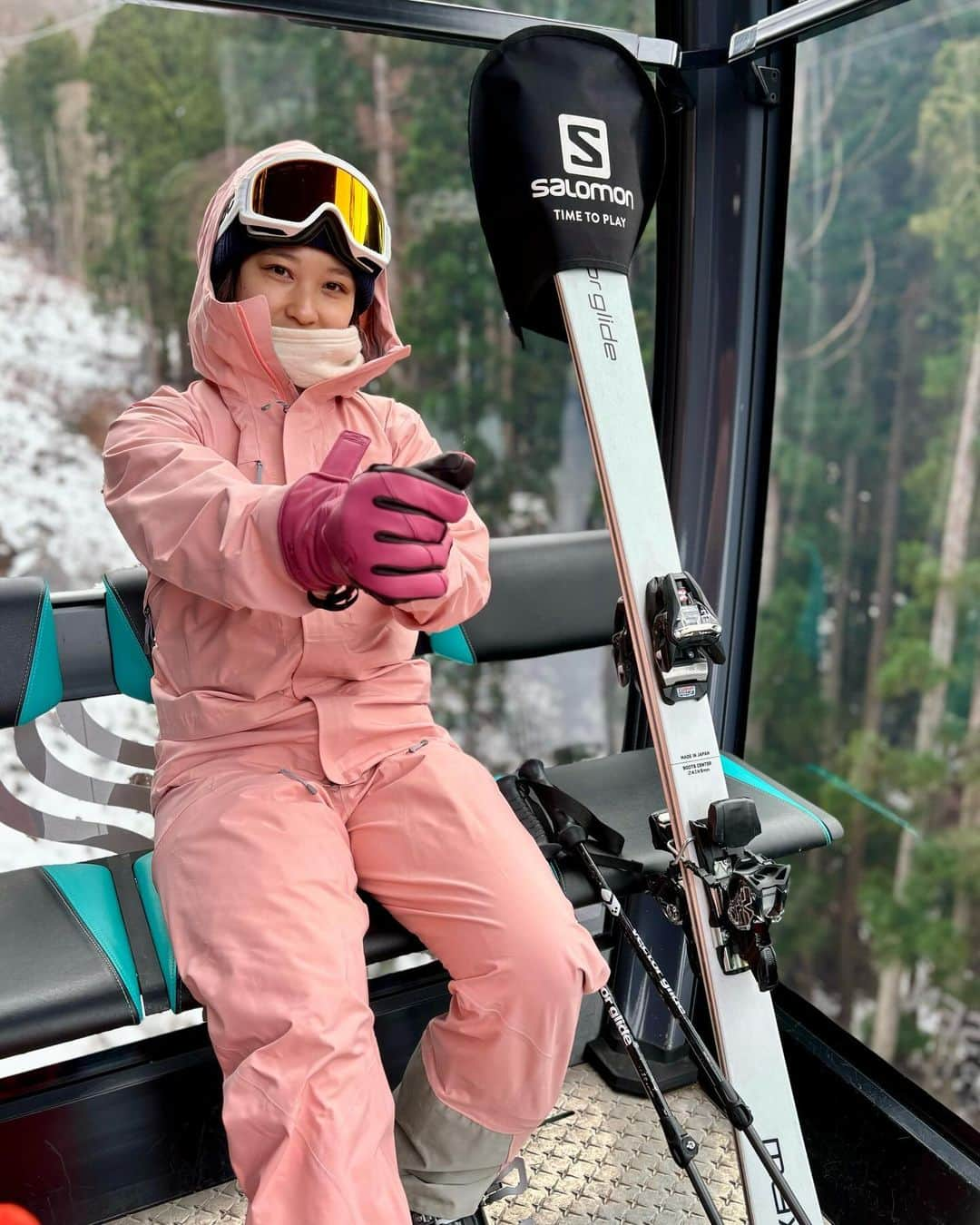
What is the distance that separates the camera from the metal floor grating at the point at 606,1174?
5.41 ft

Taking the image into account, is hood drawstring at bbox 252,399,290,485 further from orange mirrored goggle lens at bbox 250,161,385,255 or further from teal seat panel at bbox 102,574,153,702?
teal seat panel at bbox 102,574,153,702

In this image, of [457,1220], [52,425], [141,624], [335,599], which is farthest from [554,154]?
[52,425]

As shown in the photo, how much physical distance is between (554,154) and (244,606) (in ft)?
2.77

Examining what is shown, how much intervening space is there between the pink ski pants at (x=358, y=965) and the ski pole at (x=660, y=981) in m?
0.13

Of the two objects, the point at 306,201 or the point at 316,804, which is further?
the point at 306,201

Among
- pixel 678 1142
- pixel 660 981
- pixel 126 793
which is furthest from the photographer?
pixel 126 793

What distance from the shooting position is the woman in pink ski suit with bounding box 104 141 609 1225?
109 centimetres

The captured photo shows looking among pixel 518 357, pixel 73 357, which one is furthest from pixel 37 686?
pixel 518 357

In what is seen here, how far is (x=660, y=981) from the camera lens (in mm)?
1434

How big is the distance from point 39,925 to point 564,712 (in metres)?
3.08

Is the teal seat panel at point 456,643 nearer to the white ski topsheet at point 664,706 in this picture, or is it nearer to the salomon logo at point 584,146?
the white ski topsheet at point 664,706

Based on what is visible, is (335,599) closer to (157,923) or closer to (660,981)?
(157,923)

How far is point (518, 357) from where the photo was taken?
192 inches

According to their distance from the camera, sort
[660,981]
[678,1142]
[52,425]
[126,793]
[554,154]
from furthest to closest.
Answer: [52,425]
[126,793]
[554,154]
[660,981]
[678,1142]
